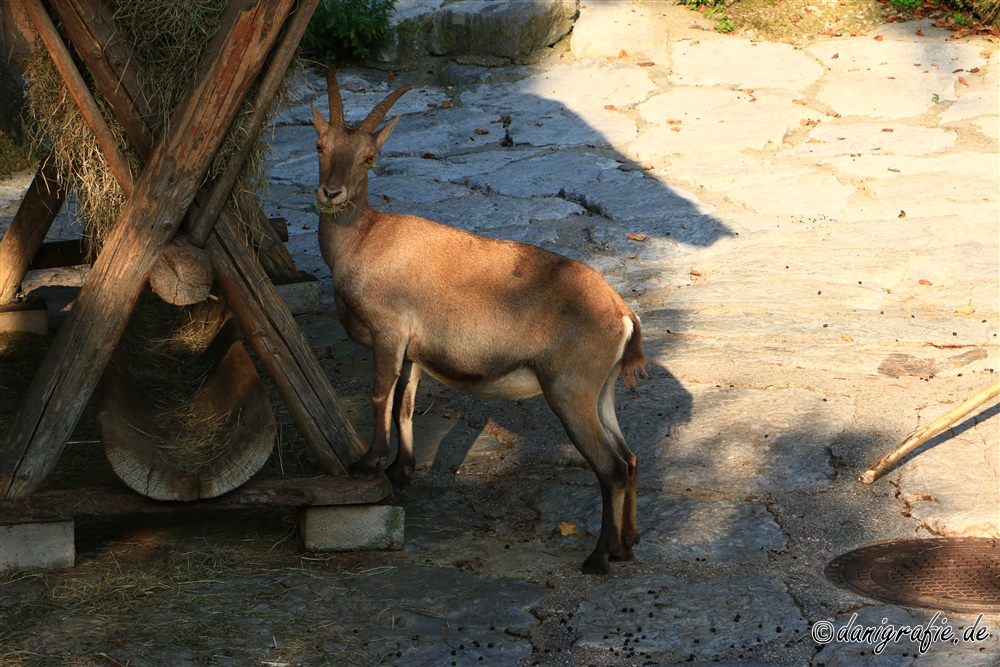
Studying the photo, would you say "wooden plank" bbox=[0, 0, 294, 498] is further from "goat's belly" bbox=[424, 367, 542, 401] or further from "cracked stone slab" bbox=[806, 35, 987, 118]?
"cracked stone slab" bbox=[806, 35, 987, 118]

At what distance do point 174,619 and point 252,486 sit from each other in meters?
0.64

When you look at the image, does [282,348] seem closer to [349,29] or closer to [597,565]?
[597,565]

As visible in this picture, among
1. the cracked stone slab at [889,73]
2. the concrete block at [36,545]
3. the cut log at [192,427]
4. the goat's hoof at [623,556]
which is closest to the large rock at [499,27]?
the cracked stone slab at [889,73]

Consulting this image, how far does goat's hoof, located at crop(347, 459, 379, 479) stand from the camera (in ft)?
15.2

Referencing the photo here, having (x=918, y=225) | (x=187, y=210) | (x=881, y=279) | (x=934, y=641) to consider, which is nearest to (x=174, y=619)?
(x=187, y=210)

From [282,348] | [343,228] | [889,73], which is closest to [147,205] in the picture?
[282,348]

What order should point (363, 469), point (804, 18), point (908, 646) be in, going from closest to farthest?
point (908, 646), point (363, 469), point (804, 18)

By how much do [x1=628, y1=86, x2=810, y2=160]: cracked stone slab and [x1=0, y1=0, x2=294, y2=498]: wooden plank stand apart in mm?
5715

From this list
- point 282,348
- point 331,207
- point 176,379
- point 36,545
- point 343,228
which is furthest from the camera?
point 176,379

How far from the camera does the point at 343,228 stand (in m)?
5.08

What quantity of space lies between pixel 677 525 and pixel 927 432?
1208 millimetres

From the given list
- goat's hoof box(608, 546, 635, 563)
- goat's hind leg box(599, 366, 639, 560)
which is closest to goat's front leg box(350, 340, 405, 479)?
goat's hind leg box(599, 366, 639, 560)

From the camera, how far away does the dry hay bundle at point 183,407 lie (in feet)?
14.4

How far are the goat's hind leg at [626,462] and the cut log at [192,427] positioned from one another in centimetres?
138
